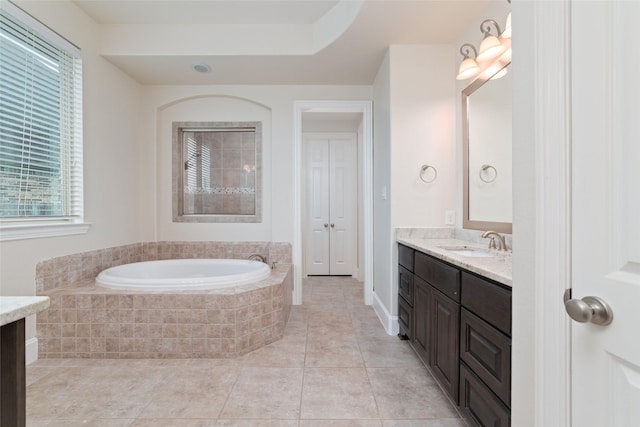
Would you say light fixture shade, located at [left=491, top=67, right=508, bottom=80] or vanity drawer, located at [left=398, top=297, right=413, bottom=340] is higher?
light fixture shade, located at [left=491, top=67, right=508, bottom=80]

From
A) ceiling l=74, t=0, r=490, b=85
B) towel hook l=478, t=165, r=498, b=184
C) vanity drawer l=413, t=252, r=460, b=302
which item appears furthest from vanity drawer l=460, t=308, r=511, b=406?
ceiling l=74, t=0, r=490, b=85

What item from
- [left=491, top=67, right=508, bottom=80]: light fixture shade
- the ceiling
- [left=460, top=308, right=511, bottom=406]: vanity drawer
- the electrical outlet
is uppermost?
the ceiling

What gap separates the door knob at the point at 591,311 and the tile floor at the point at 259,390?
3.82 feet

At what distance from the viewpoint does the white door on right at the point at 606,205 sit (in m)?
0.52

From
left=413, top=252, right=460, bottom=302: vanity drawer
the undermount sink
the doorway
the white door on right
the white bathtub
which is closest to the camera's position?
the white door on right

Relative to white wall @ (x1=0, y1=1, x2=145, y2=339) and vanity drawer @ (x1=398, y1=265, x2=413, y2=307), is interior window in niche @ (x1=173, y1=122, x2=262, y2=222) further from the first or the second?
vanity drawer @ (x1=398, y1=265, x2=413, y2=307)

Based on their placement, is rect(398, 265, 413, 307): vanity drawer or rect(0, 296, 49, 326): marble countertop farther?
rect(398, 265, 413, 307): vanity drawer

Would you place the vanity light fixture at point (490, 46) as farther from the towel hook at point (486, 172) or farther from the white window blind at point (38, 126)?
the white window blind at point (38, 126)

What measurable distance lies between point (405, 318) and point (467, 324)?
3.06ft

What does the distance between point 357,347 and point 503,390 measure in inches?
50.0

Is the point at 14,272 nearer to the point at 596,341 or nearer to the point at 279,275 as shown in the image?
the point at 279,275

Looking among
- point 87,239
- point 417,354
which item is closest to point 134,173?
point 87,239

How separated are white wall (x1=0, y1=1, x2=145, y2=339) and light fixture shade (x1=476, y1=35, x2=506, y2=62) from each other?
9.80 ft

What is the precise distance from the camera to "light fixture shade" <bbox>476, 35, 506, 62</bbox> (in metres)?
1.65
